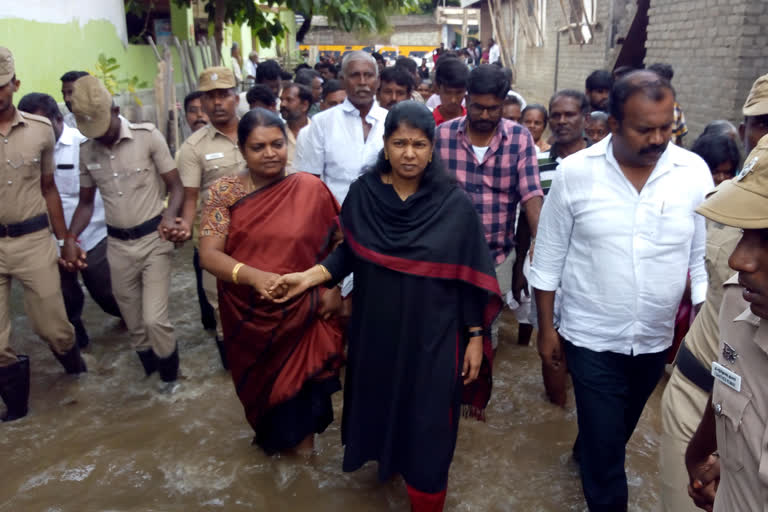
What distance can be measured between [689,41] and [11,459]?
789cm

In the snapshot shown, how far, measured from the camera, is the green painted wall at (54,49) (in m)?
6.30

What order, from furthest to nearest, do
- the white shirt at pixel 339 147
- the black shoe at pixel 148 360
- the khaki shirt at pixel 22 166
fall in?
the black shoe at pixel 148 360 < the white shirt at pixel 339 147 < the khaki shirt at pixel 22 166

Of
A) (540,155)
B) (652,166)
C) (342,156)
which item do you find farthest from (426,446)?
(540,155)

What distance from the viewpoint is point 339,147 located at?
4.42 m

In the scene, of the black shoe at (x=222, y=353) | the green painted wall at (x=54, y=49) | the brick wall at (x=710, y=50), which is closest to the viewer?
the black shoe at (x=222, y=353)

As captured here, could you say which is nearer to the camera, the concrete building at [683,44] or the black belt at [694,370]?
the black belt at [694,370]

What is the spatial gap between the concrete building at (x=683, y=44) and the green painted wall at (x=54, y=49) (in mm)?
6945

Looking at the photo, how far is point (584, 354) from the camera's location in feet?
9.34

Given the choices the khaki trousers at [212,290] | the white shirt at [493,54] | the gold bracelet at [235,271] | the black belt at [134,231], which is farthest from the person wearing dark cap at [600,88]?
the white shirt at [493,54]

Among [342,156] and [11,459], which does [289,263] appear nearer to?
[342,156]

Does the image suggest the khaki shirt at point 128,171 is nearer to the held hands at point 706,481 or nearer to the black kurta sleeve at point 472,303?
the black kurta sleeve at point 472,303

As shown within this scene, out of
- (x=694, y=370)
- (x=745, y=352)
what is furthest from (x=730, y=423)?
(x=694, y=370)

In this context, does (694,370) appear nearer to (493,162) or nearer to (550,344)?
(550,344)

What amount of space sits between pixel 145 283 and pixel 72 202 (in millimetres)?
1244
